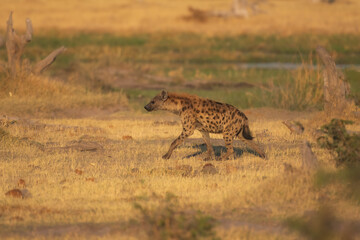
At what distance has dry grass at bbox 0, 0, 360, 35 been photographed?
36281 millimetres

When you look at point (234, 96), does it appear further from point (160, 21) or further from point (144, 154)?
point (160, 21)

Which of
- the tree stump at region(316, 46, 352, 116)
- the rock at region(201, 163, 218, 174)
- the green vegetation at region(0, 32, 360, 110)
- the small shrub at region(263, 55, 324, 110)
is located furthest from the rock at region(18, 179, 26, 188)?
the small shrub at region(263, 55, 324, 110)

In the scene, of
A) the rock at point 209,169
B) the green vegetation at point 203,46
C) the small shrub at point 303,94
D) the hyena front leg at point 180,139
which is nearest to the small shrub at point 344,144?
the rock at point 209,169

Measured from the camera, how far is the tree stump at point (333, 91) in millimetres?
12766

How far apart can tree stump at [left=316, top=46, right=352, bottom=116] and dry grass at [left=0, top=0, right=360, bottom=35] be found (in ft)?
73.1

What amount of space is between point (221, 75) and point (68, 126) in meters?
11.8

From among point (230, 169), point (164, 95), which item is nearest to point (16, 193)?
point (230, 169)

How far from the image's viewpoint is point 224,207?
22.0 feet

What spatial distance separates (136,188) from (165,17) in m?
33.2

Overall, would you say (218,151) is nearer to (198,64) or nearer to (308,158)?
(308,158)

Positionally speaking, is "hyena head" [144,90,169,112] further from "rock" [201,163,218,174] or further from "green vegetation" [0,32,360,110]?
"green vegetation" [0,32,360,110]

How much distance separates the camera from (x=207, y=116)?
9.09m

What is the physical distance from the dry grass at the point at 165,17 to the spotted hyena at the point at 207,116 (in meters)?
26.3

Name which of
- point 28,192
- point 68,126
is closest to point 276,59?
point 68,126
